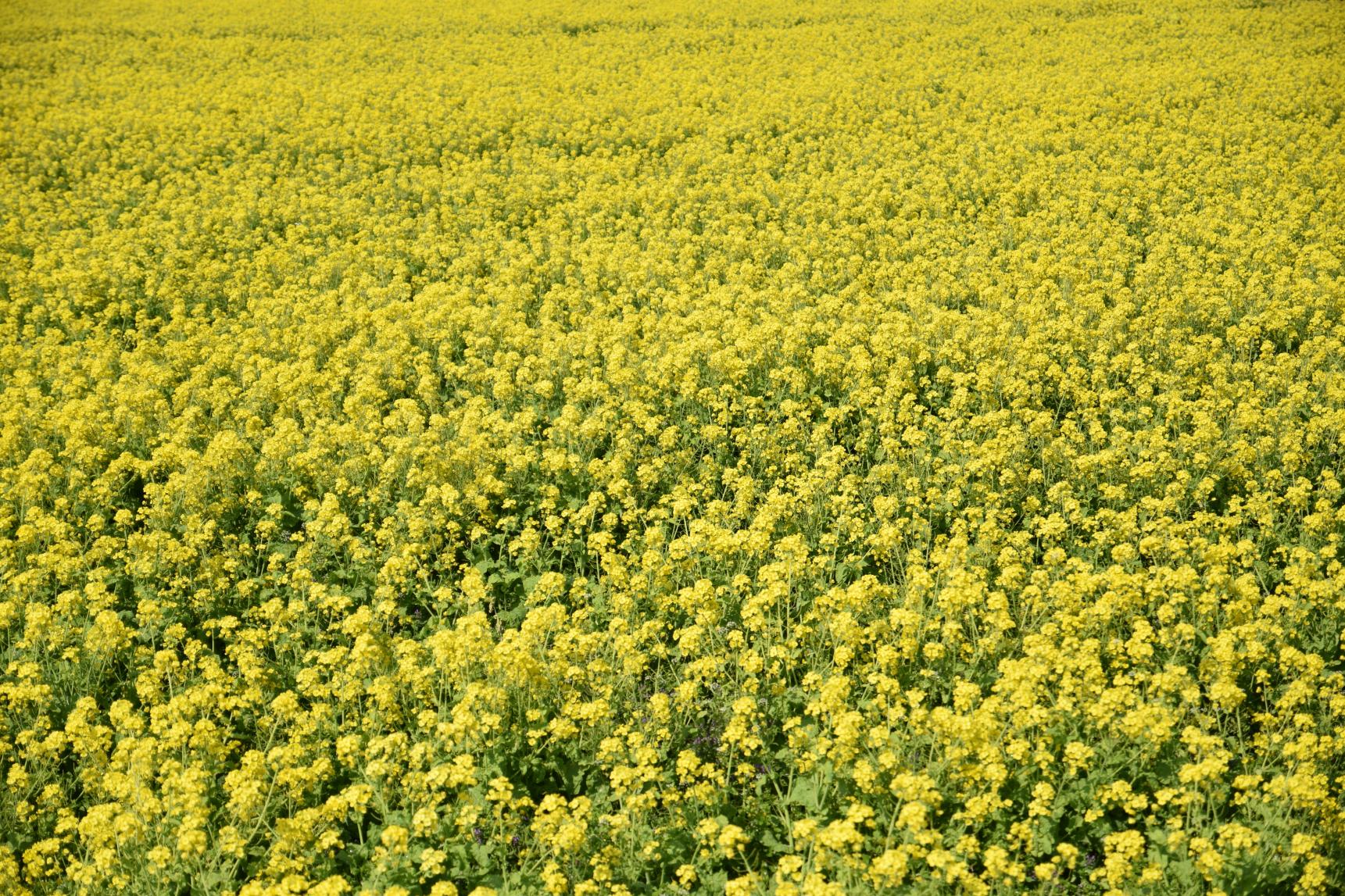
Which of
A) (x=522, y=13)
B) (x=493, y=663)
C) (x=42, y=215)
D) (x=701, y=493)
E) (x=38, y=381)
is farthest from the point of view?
(x=522, y=13)

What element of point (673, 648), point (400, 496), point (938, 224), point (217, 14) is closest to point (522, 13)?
point (217, 14)

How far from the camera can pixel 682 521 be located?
888 centimetres

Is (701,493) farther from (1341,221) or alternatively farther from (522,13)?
(522,13)

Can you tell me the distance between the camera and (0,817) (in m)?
6.01

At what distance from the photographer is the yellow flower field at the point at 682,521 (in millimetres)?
5559

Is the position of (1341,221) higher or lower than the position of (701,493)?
higher

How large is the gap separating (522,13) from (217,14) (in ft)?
38.2

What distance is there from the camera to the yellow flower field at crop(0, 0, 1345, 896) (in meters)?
5.56

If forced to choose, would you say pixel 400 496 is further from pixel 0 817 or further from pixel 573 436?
pixel 0 817

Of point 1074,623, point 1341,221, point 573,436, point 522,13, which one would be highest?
point 522,13

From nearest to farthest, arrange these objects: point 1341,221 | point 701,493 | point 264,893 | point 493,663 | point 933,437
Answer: point 264,893
point 493,663
point 701,493
point 933,437
point 1341,221

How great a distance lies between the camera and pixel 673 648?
7.26 metres

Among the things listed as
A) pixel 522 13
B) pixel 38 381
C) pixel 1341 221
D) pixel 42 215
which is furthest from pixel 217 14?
pixel 1341 221

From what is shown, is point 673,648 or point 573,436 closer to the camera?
point 673,648
